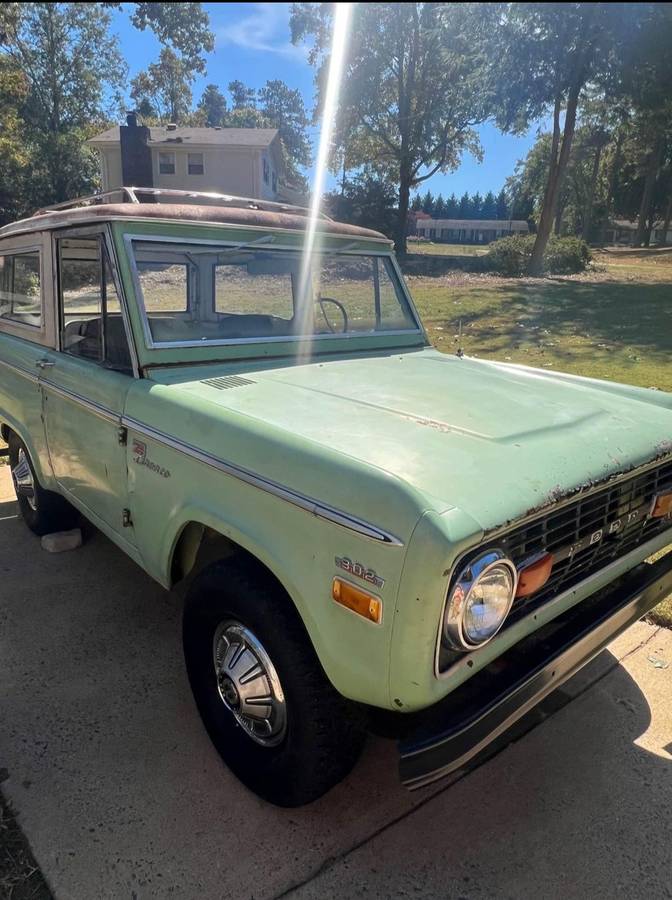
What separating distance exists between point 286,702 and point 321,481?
738 mm

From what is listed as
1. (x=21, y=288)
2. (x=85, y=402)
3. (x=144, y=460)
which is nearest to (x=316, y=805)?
(x=144, y=460)

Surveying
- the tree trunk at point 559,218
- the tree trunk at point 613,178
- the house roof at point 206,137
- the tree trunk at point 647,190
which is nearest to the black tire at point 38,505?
the house roof at point 206,137

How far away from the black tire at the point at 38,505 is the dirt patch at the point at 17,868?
2.04 meters

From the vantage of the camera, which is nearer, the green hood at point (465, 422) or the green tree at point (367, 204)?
the green hood at point (465, 422)

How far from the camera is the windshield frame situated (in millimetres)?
2721

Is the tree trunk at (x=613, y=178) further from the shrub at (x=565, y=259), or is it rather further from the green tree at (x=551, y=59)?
the shrub at (x=565, y=259)

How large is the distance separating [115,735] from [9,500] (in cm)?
288

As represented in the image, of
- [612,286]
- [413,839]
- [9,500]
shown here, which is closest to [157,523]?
[413,839]

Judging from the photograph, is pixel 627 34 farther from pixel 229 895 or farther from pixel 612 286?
pixel 229 895

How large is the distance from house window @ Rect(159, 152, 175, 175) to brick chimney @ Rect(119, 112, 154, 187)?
27.1 inches

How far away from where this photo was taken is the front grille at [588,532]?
5.91 feet

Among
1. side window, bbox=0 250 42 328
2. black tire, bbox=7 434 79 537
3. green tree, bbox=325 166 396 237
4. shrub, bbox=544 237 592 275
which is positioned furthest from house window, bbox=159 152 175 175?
black tire, bbox=7 434 79 537

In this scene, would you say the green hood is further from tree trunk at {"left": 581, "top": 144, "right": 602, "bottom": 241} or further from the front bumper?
tree trunk at {"left": 581, "top": 144, "right": 602, "bottom": 241}

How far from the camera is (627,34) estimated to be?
1848 cm
